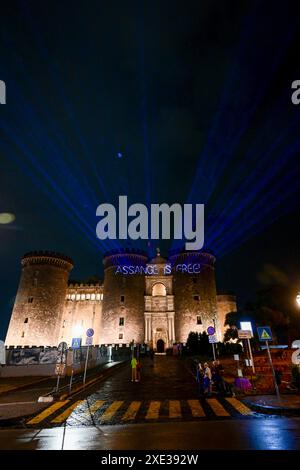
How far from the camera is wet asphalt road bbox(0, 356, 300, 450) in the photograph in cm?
585

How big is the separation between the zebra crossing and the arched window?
38.9m

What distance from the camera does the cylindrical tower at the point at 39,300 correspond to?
149ft

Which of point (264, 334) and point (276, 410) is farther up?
point (264, 334)

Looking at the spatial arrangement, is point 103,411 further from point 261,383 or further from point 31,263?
point 31,263

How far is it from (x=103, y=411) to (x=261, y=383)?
10.0 meters

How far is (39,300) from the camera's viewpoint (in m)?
47.5

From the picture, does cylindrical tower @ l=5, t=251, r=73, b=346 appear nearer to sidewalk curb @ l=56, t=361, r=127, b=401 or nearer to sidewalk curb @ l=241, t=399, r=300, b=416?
sidewalk curb @ l=56, t=361, r=127, b=401

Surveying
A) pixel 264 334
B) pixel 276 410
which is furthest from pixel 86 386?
pixel 276 410

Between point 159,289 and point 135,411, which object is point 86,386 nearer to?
point 135,411

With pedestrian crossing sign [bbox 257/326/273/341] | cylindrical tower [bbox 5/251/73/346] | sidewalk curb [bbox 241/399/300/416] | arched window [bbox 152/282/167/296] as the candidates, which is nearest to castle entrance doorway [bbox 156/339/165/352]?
arched window [bbox 152/282/167/296]

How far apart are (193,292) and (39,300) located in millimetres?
25043

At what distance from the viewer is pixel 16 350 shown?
23.3 m

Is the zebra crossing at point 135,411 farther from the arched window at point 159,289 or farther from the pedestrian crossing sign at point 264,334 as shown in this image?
the arched window at point 159,289

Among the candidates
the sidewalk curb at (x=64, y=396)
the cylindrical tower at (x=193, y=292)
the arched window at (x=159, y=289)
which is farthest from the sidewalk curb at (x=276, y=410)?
the arched window at (x=159, y=289)
